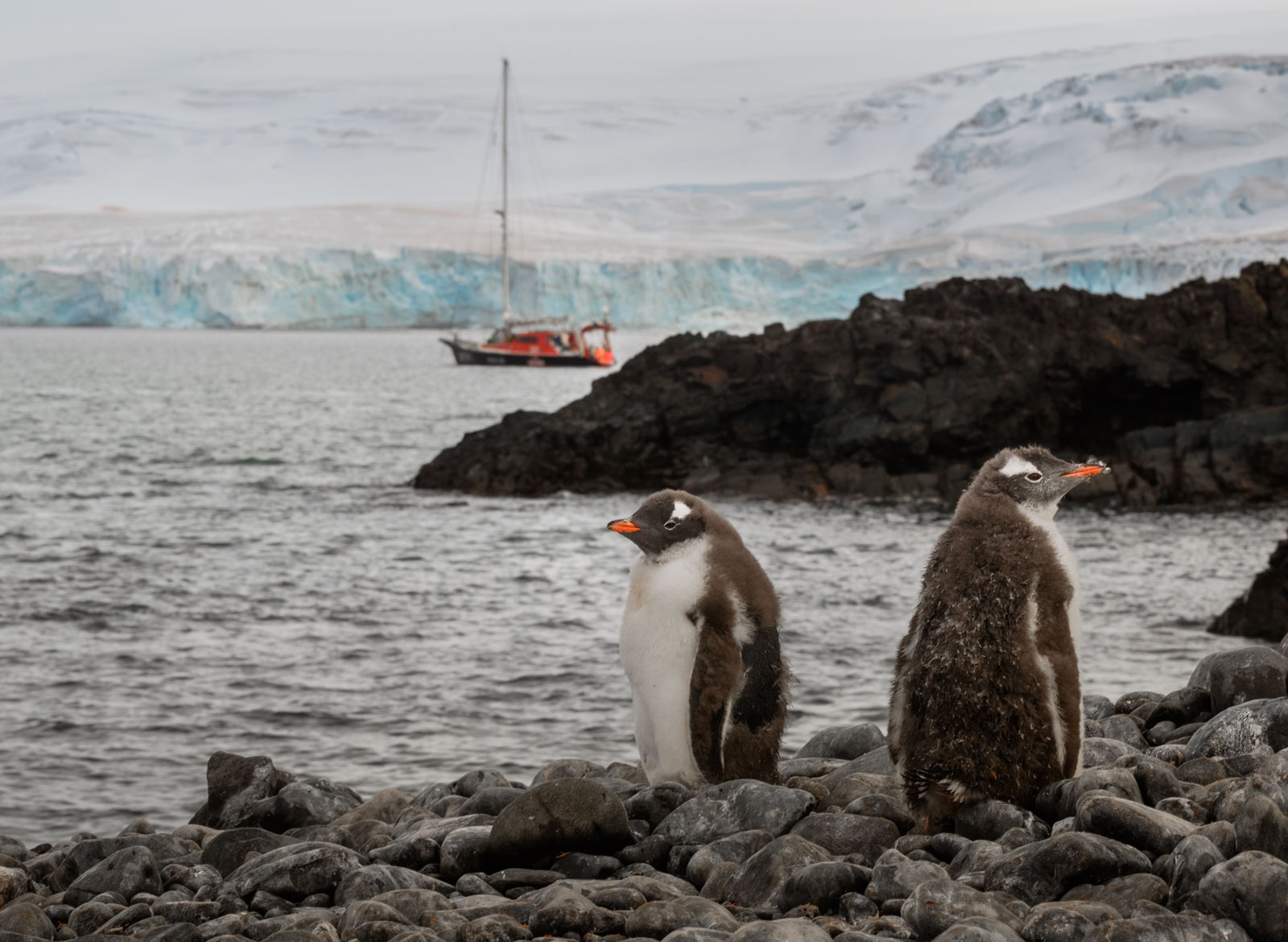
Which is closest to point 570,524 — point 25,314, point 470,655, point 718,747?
point 470,655

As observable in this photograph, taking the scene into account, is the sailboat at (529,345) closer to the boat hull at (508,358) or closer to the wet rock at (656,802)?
the boat hull at (508,358)

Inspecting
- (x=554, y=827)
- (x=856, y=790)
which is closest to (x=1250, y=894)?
(x=856, y=790)

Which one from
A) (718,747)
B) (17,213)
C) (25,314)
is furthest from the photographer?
(17,213)

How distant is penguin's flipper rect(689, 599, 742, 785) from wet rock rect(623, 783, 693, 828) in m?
0.17

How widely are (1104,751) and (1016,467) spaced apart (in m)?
1.22

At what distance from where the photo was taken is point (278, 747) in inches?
335

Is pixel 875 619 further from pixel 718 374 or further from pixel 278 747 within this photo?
pixel 718 374

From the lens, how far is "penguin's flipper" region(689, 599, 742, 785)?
431 centimetres

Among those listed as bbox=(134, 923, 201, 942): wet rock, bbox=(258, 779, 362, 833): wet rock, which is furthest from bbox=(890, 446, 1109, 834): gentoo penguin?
bbox=(258, 779, 362, 833): wet rock

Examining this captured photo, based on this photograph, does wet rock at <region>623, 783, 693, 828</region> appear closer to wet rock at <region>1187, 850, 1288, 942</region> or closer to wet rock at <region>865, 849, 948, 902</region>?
wet rock at <region>865, 849, 948, 902</region>

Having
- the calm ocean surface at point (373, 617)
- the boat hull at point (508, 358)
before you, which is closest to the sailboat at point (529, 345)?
the boat hull at point (508, 358)

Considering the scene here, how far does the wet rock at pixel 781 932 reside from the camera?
2904 mm

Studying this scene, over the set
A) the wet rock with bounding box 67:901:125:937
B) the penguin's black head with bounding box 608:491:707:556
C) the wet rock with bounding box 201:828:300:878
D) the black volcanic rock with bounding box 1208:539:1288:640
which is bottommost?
the black volcanic rock with bounding box 1208:539:1288:640

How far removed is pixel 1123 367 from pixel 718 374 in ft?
24.2
